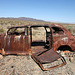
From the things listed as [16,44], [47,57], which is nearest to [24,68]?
[47,57]

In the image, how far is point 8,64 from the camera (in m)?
3.69

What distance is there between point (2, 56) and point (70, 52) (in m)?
3.45

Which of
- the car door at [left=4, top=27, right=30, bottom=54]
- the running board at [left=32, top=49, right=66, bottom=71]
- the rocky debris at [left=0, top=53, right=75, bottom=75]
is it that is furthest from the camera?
the car door at [left=4, top=27, right=30, bottom=54]

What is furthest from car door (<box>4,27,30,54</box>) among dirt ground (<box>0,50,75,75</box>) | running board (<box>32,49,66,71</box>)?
running board (<box>32,49,66,71</box>)

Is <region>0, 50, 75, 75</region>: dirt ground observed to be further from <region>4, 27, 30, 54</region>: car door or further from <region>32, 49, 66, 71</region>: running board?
<region>4, 27, 30, 54</region>: car door

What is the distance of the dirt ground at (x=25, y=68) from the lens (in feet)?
10.2

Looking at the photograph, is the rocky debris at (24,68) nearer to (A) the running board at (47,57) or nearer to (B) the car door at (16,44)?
(A) the running board at (47,57)

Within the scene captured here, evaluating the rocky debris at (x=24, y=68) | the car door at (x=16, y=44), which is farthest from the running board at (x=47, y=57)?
the car door at (x=16, y=44)

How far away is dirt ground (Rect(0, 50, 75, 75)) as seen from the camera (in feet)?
10.2

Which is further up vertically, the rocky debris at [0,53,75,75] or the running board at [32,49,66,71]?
the running board at [32,49,66,71]

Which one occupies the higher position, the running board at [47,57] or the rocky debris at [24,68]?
the running board at [47,57]

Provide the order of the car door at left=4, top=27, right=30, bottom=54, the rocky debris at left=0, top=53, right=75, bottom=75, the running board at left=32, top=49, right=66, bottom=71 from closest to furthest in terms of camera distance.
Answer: the rocky debris at left=0, top=53, right=75, bottom=75 → the running board at left=32, top=49, right=66, bottom=71 → the car door at left=4, top=27, right=30, bottom=54

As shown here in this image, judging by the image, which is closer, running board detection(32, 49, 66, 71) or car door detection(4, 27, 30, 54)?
running board detection(32, 49, 66, 71)

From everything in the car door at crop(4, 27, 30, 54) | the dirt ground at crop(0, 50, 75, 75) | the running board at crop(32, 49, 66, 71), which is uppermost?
the car door at crop(4, 27, 30, 54)
